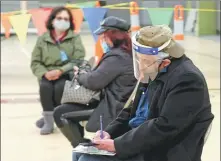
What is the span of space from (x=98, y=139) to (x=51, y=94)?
2560mm

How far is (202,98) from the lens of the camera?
237 centimetres

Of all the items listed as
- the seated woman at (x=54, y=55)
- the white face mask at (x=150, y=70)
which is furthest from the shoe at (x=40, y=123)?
the white face mask at (x=150, y=70)

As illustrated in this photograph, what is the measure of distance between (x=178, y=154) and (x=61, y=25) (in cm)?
299

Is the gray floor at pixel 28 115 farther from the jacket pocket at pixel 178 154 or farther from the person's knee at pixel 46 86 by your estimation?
the jacket pocket at pixel 178 154

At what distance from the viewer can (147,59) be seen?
98.2 inches

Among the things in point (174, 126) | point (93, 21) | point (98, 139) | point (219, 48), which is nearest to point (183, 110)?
point (174, 126)

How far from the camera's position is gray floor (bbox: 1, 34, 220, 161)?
4613 mm

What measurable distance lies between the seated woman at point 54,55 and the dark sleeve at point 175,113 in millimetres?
2719

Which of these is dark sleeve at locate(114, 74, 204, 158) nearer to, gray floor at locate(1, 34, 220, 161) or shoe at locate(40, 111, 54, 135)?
gray floor at locate(1, 34, 220, 161)

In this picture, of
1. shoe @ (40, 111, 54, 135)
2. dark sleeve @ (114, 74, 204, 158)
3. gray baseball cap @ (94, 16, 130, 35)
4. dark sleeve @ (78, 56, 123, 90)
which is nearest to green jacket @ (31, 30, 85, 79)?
shoe @ (40, 111, 54, 135)

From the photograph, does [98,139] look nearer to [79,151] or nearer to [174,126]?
[79,151]

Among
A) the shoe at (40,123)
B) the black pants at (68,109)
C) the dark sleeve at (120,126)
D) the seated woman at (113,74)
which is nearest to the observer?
the dark sleeve at (120,126)

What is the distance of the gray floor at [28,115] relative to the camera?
15.1 feet

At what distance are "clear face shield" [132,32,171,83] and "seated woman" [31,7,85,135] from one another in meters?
2.52
